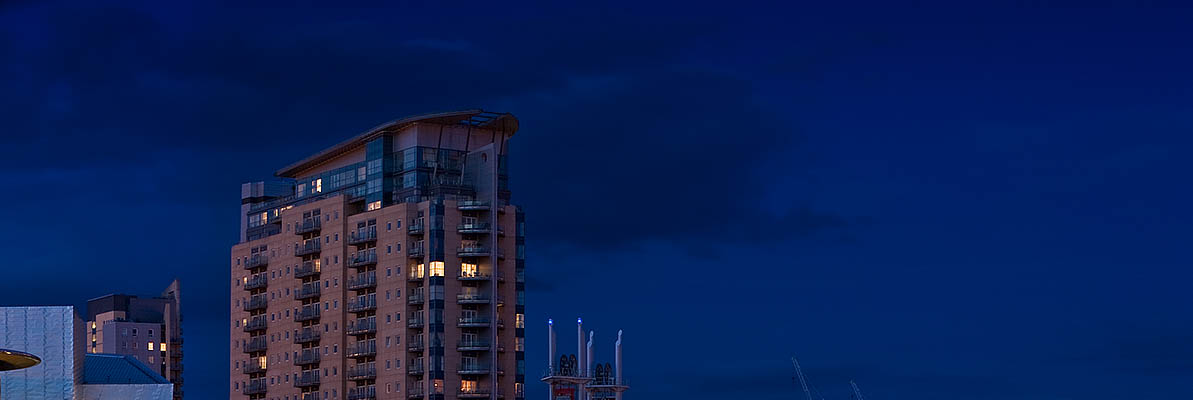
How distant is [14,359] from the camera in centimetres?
9769

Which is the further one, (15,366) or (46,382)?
(46,382)

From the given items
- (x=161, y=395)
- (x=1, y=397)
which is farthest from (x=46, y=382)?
(x=161, y=395)

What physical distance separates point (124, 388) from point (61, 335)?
30.0 ft

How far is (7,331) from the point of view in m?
116

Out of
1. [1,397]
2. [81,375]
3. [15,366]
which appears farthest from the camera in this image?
[81,375]

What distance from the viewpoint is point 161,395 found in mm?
128875

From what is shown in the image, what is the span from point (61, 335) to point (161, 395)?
12.8m

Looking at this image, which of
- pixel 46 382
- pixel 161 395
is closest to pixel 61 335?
pixel 46 382

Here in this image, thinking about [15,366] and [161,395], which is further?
[161,395]

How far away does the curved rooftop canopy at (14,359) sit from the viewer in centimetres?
9588

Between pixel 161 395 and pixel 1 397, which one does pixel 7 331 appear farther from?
pixel 161 395

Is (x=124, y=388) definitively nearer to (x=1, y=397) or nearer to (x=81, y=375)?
(x=81, y=375)

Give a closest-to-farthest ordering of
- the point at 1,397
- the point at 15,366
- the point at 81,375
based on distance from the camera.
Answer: the point at 15,366, the point at 1,397, the point at 81,375

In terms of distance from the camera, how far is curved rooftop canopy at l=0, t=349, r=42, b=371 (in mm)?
95875
